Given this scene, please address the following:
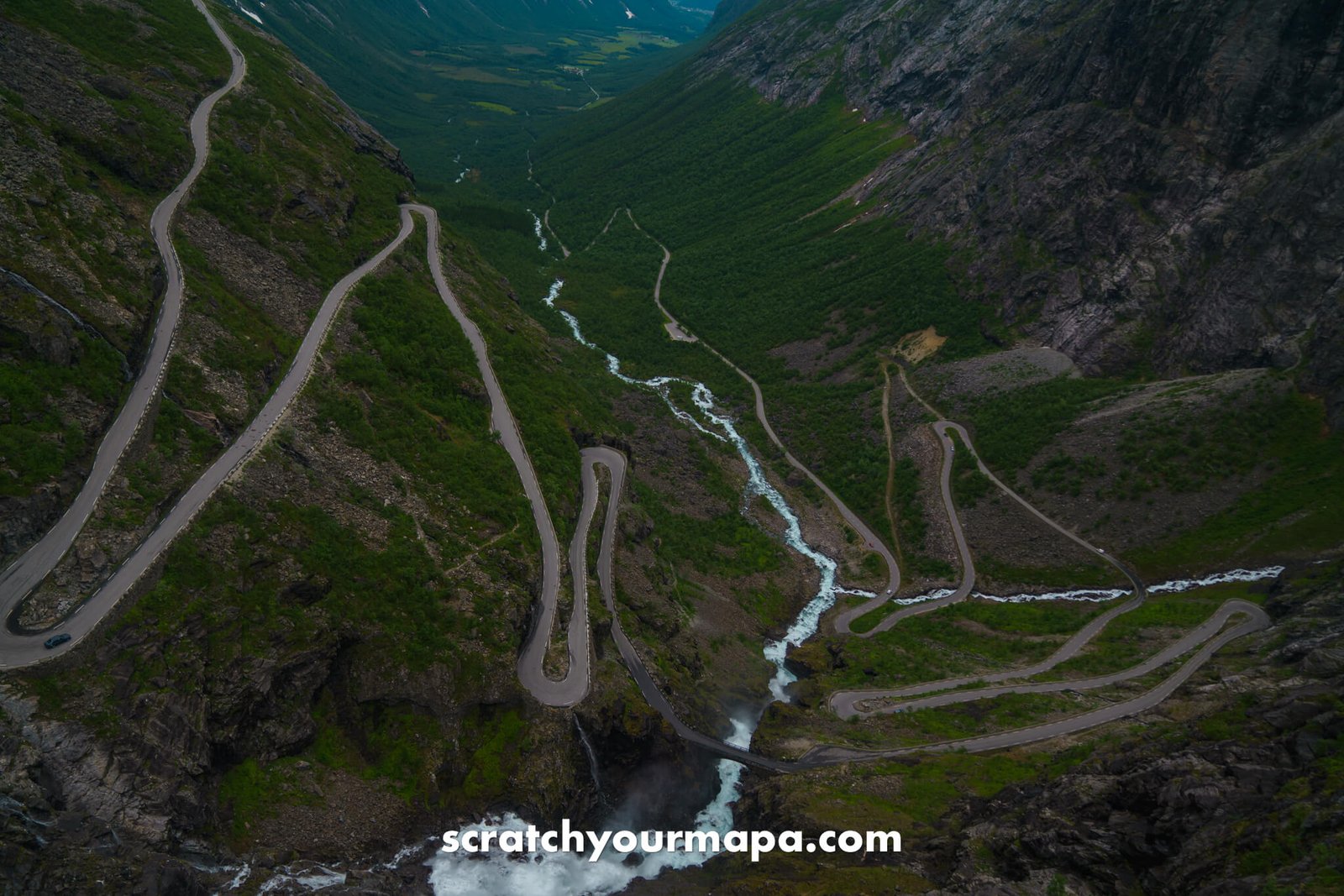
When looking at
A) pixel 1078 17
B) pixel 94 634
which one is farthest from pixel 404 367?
pixel 1078 17

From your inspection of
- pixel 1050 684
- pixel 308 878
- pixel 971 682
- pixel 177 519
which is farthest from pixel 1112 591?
pixel 177 519

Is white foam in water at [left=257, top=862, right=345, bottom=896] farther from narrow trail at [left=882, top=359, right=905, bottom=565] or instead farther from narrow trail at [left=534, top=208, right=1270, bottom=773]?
narrow trail at [left=882, top=359, right=905, bottom=565]

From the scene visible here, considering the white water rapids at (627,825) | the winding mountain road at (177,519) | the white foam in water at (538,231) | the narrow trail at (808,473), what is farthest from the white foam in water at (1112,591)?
the white foam in water at (538,231)

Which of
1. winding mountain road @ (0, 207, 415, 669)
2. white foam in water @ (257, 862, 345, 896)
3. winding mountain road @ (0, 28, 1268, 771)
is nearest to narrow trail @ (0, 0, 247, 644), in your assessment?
winding mountain road @ (0, 28, 1268, 771)

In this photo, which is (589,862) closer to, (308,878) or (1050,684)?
(308,878)

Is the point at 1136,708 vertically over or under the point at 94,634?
over

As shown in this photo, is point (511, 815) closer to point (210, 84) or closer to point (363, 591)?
point (363, 591)
